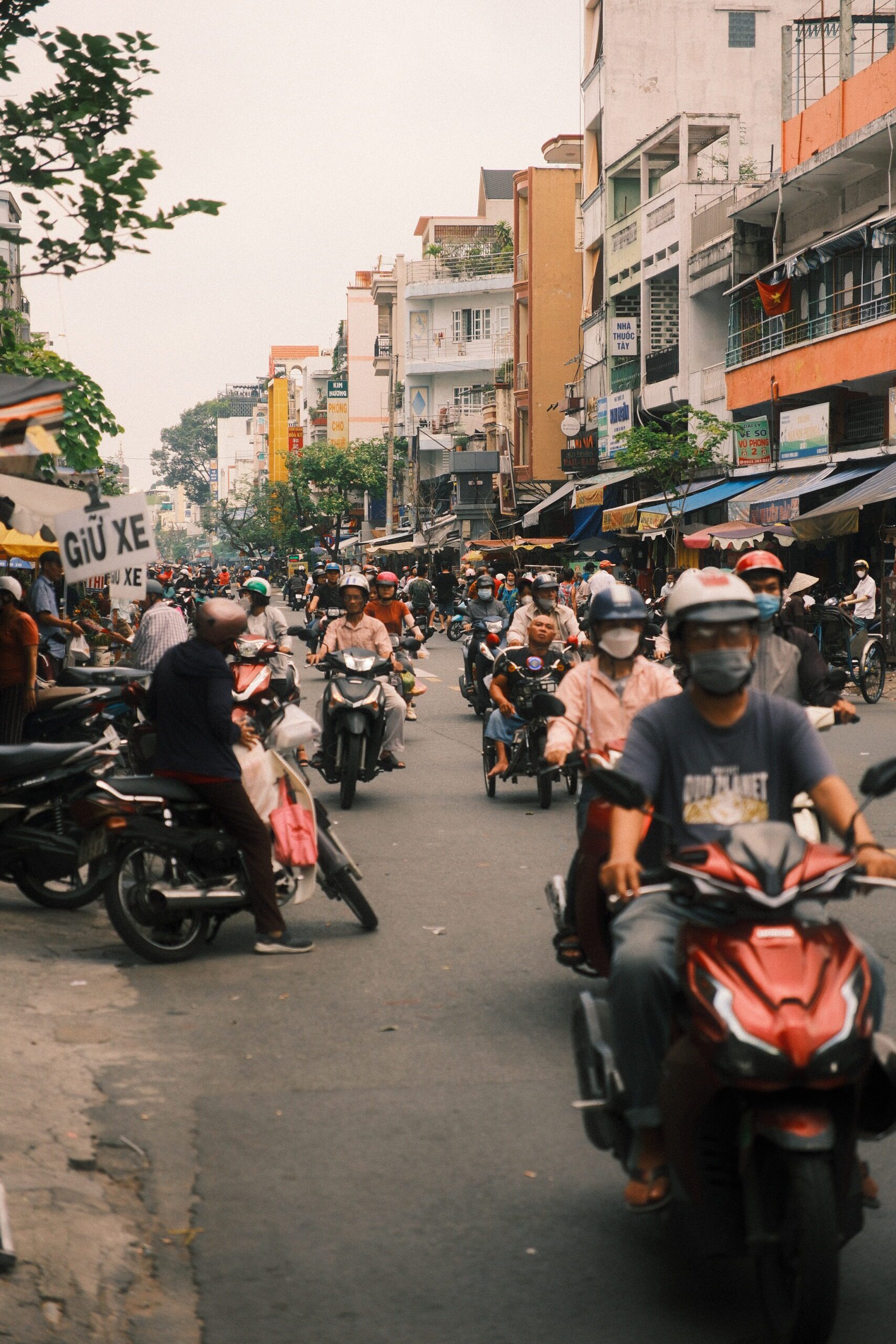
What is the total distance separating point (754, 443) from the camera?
33938 millimetres

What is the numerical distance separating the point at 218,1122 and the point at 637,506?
36.0 m

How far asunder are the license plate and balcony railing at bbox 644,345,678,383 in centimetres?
3678

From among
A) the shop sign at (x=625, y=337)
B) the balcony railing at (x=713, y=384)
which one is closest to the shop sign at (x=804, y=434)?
the balcony railing at (x=713, y=384)

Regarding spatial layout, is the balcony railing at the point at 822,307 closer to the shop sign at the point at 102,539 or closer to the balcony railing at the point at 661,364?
the balcony railing at the point at 661,364

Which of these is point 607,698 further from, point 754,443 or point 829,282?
point 754,443

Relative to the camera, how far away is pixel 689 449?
35.4 metres

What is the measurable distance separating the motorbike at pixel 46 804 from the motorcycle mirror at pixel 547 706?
312 centimetres

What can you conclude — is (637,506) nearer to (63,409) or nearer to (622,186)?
(622,186)

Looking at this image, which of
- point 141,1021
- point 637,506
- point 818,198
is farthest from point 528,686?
point 637,506

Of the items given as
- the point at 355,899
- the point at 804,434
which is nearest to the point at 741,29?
the point at 804,434

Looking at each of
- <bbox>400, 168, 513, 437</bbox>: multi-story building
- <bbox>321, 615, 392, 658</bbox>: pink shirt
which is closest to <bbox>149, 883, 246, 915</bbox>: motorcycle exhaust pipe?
<bbox>321, 615, 392, 658</bbox>: pink shirt

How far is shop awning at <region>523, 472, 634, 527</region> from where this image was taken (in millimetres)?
46875

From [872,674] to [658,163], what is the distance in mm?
31612

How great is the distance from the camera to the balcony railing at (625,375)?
46.7 m
